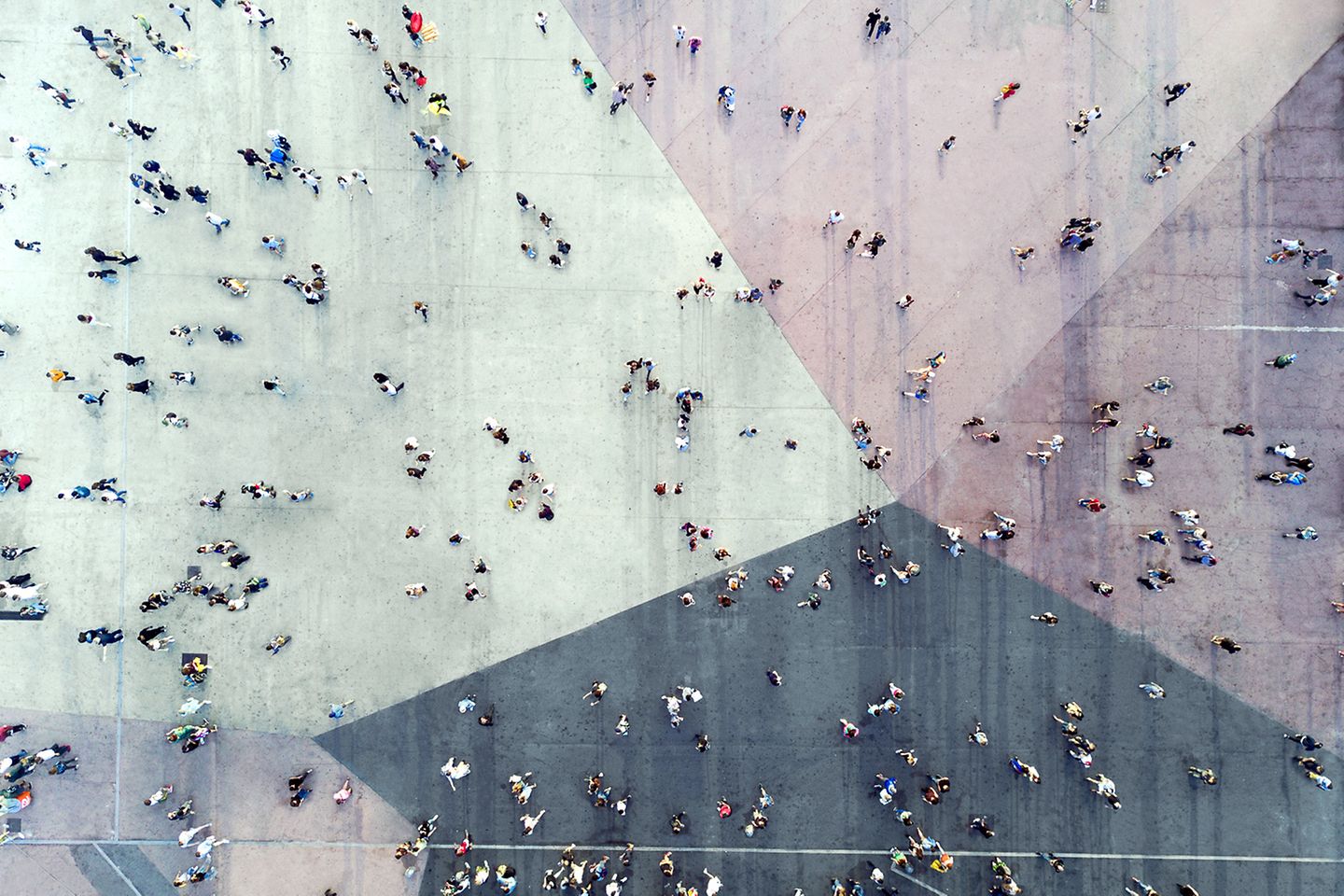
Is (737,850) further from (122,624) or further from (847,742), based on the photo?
(122,624)

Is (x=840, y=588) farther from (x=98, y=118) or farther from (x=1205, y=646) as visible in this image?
(x=98, y=118)

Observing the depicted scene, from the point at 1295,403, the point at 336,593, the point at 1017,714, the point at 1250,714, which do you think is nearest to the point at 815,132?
the point at 1295,403

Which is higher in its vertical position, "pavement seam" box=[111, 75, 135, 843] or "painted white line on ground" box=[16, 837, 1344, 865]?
"pavement seam" box=[111, 75, 135, 843]

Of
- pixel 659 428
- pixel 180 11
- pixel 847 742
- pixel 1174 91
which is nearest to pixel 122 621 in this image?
pixel 659 428

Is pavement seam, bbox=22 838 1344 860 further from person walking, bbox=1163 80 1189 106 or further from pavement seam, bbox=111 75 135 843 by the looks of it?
person walking, bbox=1163 80 1189 106

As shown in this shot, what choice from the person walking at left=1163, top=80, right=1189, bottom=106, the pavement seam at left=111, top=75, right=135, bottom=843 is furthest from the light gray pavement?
the person walking at left=1163, top=80, right=1189, bottom=106

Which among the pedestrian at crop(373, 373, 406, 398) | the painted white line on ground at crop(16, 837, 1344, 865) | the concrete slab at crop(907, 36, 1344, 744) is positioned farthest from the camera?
the concrete slab at crop(907, 36, 1344, 744)
